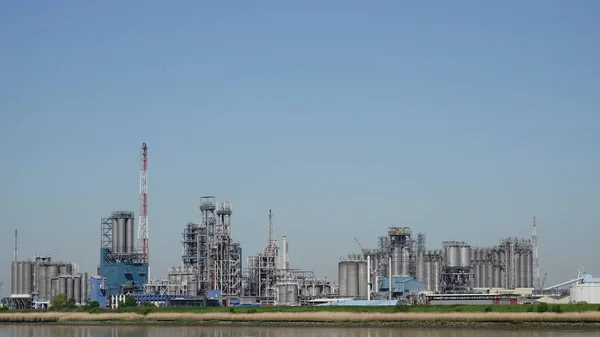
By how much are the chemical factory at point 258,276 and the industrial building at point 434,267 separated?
0.51ft

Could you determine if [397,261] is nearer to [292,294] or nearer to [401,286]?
[401,286]

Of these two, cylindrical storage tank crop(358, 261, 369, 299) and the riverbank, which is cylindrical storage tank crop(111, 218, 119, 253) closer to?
the riverbank

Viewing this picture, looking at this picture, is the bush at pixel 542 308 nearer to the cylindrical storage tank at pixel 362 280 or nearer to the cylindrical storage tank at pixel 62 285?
the cylindrical storage tank at pixel 362 280

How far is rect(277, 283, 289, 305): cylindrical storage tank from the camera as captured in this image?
146 meters

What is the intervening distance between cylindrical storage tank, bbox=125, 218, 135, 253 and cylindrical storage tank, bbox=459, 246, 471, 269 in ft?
167

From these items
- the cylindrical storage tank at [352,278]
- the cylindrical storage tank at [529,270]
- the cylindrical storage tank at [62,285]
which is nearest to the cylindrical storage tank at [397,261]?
the cylindrical storage tank at [352,278]

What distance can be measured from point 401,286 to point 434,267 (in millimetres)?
11160

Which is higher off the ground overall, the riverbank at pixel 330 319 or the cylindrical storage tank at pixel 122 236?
the cylindrical storage tank at pixel 122 236

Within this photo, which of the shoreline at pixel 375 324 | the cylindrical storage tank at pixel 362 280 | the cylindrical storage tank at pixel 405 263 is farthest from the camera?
the cylindrical storage tank at pixel 405 263

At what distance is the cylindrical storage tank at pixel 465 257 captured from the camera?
540 ft

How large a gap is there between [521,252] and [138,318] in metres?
70.4

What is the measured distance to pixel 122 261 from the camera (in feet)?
509

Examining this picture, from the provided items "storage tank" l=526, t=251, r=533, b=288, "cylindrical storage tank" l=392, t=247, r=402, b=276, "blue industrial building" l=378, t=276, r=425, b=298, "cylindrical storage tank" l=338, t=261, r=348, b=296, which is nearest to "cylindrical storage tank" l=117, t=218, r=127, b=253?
"cylindrical storage tank" l=338, t=261, r=348, b=296

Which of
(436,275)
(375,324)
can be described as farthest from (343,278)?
(375,324)
